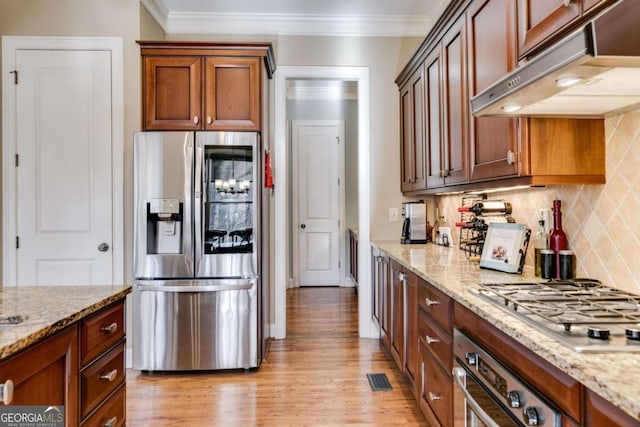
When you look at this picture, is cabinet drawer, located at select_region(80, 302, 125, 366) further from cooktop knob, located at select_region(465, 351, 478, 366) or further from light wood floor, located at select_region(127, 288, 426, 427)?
cooktop knob, located at select_region(465, 351, 478, 366)

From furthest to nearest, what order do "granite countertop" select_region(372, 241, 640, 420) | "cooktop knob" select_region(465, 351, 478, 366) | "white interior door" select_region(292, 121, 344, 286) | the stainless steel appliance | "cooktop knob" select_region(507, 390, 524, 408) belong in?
"white interior door" select_region(292, 121, 344, 286) < the stainless steel appliance < "cooktop knob" select_region(465, 351, 478, 366) < "cooktop knob" select_region(507, 390, 524, 408) < "granite countertop" select_region(372, 241, 640, 420)

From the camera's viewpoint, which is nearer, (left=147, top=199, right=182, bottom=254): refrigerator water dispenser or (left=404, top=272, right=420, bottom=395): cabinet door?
(left=404, top=272, right=420, bottom=395): cabinet door

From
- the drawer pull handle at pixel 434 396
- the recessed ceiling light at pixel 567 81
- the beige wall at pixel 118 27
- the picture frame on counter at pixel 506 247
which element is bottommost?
the drawer pull handle at pixel 434 396

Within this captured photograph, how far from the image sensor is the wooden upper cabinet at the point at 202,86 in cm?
287

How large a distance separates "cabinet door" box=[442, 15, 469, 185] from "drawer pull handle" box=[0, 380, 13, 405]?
202 cm

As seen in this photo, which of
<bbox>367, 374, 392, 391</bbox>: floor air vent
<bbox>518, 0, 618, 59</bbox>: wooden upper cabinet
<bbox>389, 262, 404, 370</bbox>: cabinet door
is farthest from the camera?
<bbox>367, 374, 392, 391</bbox>: floor air vent

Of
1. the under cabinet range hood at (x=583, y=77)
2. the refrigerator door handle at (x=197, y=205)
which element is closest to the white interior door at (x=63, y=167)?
the refrigerator door handle at (x=197, y=205)

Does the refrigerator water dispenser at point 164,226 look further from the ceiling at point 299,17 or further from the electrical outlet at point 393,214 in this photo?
the electrical outlet at point 393,214

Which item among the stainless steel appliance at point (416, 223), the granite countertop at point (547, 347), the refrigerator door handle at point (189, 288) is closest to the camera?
the granite countertop at point (547, 347)

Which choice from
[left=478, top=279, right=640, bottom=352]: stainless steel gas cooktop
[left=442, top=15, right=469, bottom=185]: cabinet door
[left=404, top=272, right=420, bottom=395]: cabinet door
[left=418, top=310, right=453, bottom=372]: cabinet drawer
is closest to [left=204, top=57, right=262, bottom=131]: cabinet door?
[left=442, top=15, right=469, bottom=185]: cabinet door

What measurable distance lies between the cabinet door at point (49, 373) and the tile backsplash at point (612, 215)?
75.8 inches

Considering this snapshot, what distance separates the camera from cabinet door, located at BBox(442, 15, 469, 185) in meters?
2.07

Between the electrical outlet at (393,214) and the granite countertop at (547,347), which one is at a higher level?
the electrical outlet at (393,214)

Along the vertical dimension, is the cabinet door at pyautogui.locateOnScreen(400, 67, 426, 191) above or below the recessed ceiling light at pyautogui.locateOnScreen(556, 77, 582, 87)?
above
